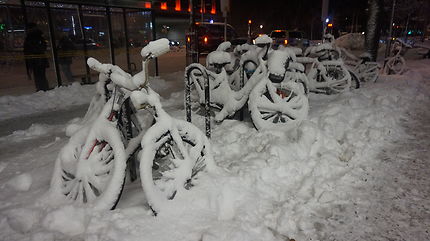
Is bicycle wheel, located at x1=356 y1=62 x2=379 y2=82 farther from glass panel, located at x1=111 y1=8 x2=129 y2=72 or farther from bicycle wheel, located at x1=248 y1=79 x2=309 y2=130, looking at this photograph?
glass panel, located at x1=111 y1=8 x2=129 y2=72

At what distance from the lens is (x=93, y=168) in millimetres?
3057

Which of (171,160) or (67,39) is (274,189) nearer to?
(171,160)

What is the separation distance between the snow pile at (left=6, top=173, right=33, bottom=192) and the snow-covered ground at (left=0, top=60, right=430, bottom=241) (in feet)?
0.04

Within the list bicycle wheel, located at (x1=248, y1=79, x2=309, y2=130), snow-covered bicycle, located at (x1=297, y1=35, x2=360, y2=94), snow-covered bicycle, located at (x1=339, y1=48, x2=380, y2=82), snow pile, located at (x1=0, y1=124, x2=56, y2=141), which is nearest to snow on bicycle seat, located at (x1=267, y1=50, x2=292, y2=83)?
bicycle wheel, located at (x1=248, y1=79, x2=309, y2=130)

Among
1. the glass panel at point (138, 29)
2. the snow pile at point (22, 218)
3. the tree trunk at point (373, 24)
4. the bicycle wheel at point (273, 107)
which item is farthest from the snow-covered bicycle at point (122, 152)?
the tree trunk at point (373, 24)

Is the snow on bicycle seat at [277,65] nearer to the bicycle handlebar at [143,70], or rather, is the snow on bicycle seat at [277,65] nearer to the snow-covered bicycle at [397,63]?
the bicycle handlebar at [143,70]

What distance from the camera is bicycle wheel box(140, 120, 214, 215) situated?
2852 millimetres

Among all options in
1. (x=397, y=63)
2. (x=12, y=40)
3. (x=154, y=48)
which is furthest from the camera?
(x=397, y=63)

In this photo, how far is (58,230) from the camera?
2.70m

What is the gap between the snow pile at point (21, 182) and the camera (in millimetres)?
3502

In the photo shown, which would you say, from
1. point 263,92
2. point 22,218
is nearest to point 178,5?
point 263,92

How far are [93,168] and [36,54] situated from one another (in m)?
7.75

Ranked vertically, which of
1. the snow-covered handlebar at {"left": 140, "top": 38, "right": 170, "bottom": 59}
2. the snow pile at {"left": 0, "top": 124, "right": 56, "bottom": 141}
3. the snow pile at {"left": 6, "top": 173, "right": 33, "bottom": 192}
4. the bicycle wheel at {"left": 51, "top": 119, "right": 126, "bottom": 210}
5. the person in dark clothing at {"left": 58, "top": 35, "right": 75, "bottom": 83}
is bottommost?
the snow pile at {"left": 0, "top": 124, "right": 56, "bottom": 141}

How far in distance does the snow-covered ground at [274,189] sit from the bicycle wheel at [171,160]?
0.13m
